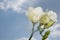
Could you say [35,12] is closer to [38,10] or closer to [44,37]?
[38,10]

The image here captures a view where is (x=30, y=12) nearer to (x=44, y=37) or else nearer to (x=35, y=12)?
(x=35, y=12)

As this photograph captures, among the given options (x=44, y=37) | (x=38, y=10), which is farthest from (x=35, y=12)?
(x=44, y=37)

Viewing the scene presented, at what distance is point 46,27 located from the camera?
0.48 metres

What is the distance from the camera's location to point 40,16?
1.50 feet

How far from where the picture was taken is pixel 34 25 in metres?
0.49

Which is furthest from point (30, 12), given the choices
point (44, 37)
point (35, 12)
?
point (44, 37)

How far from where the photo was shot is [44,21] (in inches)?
18.6

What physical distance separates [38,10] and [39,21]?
0.05 metres

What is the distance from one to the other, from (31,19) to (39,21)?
4 cm

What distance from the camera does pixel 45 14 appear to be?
48cm

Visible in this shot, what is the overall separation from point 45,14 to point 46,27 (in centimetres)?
Answer: 6

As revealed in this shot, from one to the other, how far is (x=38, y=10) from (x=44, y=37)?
0.12 m

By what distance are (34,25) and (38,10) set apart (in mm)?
71

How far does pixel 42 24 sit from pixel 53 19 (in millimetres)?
57
